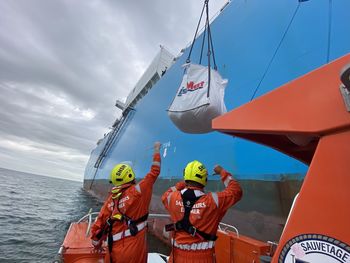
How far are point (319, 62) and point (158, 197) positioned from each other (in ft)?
→ 23.1

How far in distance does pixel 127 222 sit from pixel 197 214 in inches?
36.7

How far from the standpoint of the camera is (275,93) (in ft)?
3.93

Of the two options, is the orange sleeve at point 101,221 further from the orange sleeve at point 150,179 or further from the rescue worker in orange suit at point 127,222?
the orange sleeve at point 150,179

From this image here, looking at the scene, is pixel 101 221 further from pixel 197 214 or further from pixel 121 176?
pixel 197 214

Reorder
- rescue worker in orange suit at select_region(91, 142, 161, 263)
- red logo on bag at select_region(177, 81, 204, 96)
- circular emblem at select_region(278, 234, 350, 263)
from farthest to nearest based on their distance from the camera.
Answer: rescue worker in orange suit at select_region(91, 142, 161, 263)
red logo on bag at select_region(177, 81, 204, 96)
circular emblem at select_region(278, 234, 350, 263)

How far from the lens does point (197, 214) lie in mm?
2324

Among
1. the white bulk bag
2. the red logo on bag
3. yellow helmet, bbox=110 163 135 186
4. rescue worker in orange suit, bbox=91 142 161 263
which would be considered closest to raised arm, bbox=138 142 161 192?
rescue worker in orange suit, bbox=91 142 161 263

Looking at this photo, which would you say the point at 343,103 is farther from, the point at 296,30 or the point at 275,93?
the point at 296,30

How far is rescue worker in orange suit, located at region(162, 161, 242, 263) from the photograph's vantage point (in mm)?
2311

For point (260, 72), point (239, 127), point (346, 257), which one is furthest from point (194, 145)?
point (346, 257)

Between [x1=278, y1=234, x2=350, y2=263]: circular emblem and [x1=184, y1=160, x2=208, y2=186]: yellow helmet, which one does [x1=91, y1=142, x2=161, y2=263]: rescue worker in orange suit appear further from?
[x1=278, y1=234, x2=350, y2=263]: circular emblem

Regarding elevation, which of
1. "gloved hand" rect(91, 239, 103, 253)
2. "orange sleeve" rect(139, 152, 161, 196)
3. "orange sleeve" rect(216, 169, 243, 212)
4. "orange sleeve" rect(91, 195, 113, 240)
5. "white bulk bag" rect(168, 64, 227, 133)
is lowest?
"gloved hand" rect(91, 239, 103, 253)

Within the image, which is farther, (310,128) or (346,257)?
(310,128)

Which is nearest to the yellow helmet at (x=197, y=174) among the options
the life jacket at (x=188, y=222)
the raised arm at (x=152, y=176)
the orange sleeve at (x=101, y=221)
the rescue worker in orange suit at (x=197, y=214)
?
the rescue worker in orange suit at (x=197, y=214)
